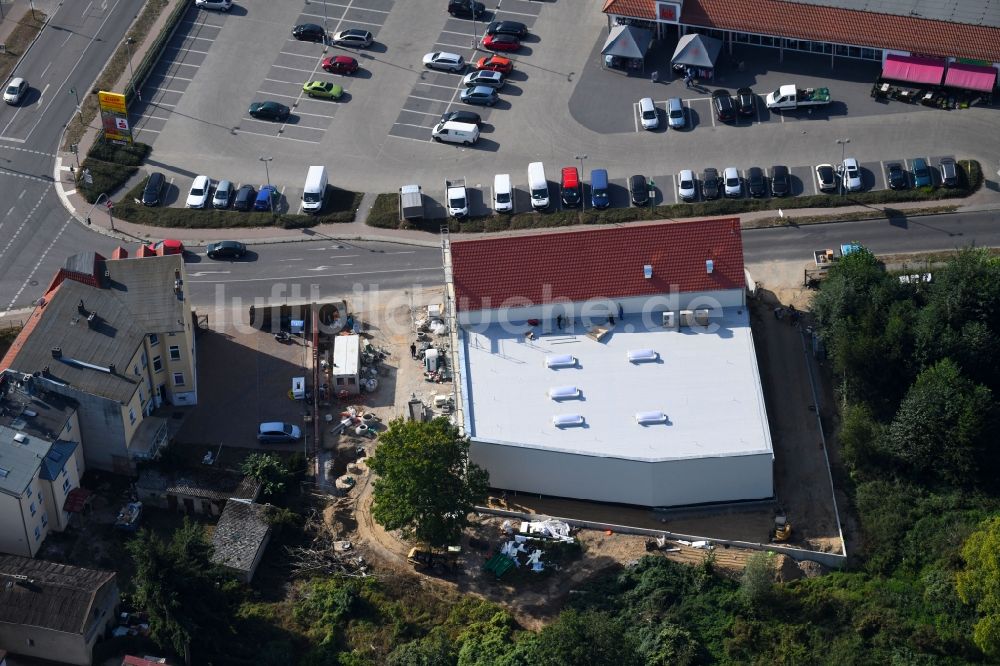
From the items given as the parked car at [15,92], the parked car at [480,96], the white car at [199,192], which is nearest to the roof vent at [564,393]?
the white car at [199,192]

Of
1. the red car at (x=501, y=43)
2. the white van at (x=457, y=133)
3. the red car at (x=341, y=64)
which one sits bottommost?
the white van at (x=457, y=133)

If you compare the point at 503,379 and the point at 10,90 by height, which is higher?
the point at 10,90

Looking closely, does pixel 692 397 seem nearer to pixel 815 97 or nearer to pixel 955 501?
pixel 955 501

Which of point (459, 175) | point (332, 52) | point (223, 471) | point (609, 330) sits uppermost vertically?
point (332, 52)

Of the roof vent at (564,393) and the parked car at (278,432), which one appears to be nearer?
the roof vent at (564,393)

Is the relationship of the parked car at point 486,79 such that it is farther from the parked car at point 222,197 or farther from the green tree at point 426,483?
the green tree at point 426,483

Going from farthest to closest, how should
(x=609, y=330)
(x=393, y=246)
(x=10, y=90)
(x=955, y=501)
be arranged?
1. (x=10, y=90)
2. (x=393, y=246)
3. (x=609, y=330)
4. (x=955, y=501)

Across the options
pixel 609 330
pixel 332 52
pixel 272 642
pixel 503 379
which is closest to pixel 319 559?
pixel 272 642

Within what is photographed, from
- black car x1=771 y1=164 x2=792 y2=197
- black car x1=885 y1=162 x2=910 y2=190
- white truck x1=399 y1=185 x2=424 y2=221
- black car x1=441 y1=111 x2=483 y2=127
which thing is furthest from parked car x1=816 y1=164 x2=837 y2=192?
white truck x1=399 y1=185 x2=424 y2=221
